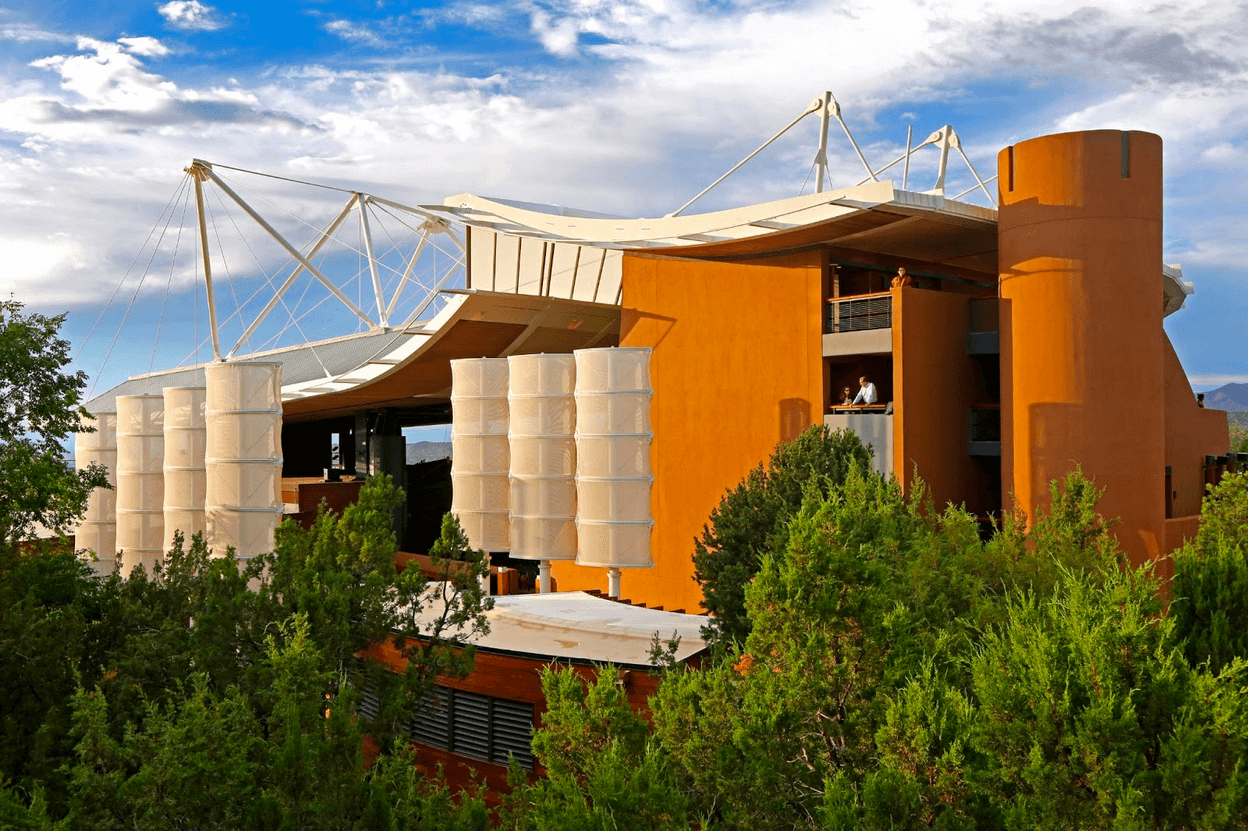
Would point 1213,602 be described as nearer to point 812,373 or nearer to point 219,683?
point 812,373

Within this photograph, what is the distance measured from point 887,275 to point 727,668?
→ 18.6 meters

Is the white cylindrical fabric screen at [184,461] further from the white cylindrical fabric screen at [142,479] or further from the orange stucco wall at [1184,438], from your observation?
the orange stucco wall at [1184,438]

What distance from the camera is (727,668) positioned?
11875 millimetres

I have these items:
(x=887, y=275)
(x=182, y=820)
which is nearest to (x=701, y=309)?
(x=887, y=275)

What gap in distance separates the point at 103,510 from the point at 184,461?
8454mm

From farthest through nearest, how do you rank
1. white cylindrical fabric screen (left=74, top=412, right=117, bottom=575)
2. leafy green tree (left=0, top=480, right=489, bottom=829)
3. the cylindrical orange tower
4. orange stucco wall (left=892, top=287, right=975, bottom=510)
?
white cylindrical fabric screen (left=74, top=412, right=117, bottom=575)
orange stucco wall (left=892, top=287, right=975, bottom=510)
the cylindrical orange tower
leafy green tree (left=0, top=480, right=489, bottom=829)

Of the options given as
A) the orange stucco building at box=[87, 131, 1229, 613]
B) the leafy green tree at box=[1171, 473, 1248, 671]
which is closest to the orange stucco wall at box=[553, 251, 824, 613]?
the orange stucco building at box=[87, 131, 1229, 613]

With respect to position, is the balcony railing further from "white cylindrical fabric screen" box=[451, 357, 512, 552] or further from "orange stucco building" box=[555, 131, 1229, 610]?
"white cylindrical fabric screen" box=[451, 357, 512, 552]

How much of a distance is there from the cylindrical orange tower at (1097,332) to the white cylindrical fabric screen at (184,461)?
72.2 feet

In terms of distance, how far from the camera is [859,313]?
2431cm

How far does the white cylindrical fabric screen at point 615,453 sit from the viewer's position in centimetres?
2531

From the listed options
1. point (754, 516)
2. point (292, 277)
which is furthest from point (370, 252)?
point (754, 516)

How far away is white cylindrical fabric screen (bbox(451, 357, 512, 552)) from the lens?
90.8 ft

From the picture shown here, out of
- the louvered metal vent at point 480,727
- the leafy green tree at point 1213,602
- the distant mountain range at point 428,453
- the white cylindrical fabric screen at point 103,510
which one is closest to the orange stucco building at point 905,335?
the louvered metal vent at point 480,727
